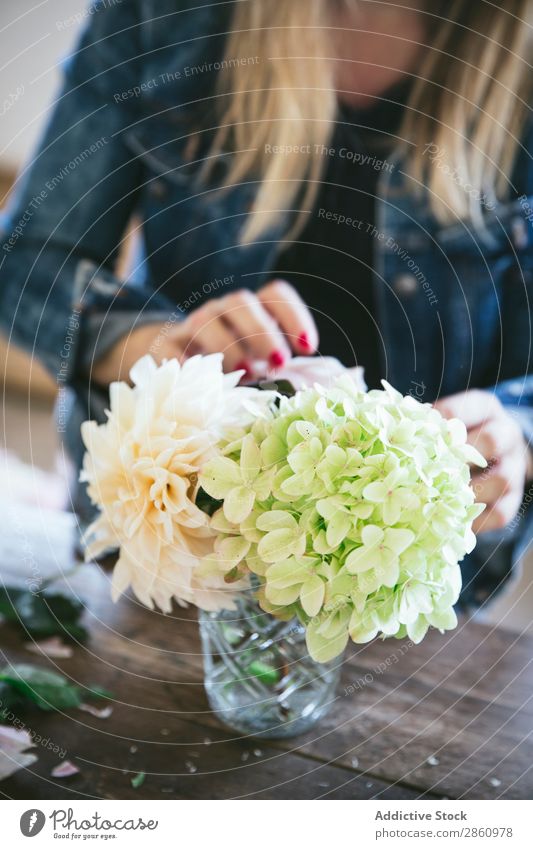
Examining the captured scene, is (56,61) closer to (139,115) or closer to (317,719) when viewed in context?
(139,115)

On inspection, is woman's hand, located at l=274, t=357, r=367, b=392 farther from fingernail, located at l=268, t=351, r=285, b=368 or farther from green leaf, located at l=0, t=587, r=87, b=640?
green leaf, located at l=0, t=587, r=87, b=640

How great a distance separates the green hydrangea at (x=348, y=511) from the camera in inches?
11.9

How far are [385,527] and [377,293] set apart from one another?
1.08 ft

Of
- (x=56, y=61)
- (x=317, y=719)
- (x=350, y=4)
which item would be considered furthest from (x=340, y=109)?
(x=317, y=719)

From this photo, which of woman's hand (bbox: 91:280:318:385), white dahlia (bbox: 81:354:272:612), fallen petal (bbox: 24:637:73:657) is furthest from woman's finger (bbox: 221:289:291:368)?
fallen petal (bbox: 24:637:73:657)

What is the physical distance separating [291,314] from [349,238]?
10 cm

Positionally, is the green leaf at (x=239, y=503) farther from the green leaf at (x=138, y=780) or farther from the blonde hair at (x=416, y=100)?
the blonde hair at (x=416, y=100)

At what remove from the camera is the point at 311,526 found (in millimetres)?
312

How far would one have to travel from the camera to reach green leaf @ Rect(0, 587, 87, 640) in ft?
1.55

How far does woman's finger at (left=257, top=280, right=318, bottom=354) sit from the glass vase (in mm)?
164

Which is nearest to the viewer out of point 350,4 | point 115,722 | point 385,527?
point 385,527

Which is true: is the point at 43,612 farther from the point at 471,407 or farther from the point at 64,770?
the point at 471,407

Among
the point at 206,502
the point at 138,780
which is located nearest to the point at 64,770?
the point at 138,780

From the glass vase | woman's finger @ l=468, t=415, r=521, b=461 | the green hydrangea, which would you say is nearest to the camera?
the green hydrangea
